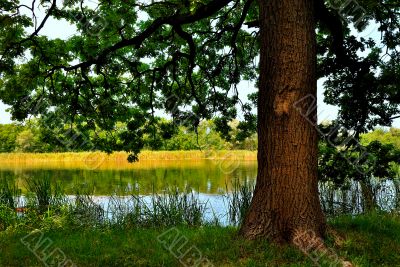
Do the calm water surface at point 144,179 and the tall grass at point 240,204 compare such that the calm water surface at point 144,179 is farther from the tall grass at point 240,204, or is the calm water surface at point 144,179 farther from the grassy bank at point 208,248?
the grassy bank at point 208,248

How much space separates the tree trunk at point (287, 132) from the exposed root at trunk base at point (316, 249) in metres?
0.02

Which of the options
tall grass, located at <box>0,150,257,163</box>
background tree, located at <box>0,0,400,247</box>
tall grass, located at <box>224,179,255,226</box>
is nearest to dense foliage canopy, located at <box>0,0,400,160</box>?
background tree, located at <box>0,0,400,247</box>

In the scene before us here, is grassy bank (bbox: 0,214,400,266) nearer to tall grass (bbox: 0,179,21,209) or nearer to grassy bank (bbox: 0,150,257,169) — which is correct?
tall grass (bbox: 0,179,21,209)

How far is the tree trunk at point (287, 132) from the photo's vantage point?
4.27m

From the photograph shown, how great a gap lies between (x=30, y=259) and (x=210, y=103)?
22.2 feet

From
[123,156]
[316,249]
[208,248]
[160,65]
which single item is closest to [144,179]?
[160,65]

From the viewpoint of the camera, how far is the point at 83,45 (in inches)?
360

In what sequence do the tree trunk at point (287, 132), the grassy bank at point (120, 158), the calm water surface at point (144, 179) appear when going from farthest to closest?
the grassy bank at point (120, 158) → the calm water surface at point (144, 179) → the tree trunk at point (287, 132)

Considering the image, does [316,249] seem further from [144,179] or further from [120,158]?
[120,158]

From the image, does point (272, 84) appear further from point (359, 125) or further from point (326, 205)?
point (326, 205)

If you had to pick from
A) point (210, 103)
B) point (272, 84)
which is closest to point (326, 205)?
point (210, 103)

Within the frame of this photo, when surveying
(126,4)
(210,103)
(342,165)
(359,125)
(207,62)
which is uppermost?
(126,4)

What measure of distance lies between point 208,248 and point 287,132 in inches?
56.2

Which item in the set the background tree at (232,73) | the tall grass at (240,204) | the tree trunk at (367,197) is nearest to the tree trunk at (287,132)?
the background tree at (232,73)
